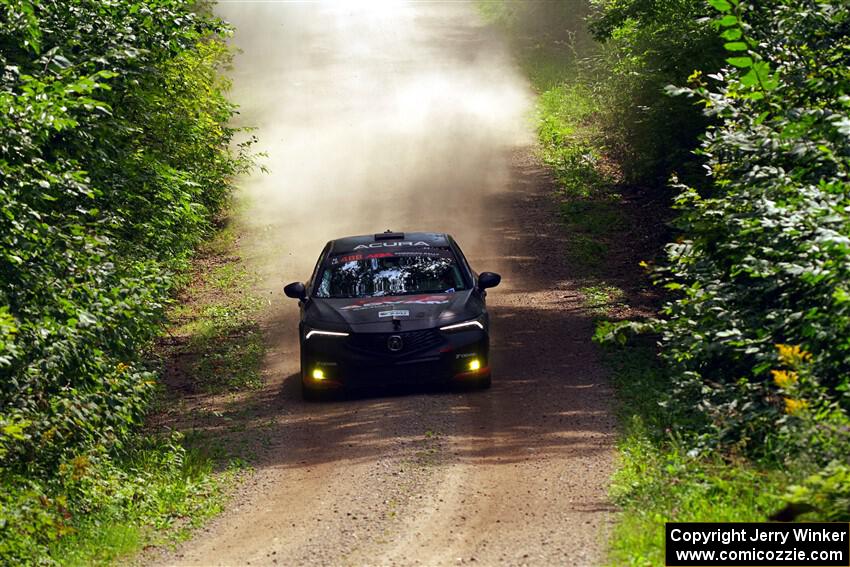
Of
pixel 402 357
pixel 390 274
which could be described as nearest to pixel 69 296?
pixel 402 357

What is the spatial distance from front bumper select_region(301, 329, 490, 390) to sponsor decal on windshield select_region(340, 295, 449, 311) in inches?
20.0

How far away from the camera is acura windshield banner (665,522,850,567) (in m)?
7.17

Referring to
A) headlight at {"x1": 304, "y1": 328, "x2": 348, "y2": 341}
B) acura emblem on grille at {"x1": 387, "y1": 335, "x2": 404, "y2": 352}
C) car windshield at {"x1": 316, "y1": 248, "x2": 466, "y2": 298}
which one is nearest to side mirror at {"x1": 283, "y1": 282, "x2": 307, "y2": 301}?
car windshield at {"x1": 316, "y1": 248, "x2": 466, "y2": 298}

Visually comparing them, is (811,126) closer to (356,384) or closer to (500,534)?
(500,534)

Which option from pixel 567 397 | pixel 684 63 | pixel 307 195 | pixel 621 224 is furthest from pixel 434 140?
pixel 567 397

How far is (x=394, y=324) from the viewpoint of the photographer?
13883 millimetres

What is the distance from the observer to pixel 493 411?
13492mm

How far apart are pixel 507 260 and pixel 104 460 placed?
1439 cm

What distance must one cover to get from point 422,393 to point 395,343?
0.95 metres

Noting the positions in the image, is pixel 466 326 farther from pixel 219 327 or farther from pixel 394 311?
pixel 219 327

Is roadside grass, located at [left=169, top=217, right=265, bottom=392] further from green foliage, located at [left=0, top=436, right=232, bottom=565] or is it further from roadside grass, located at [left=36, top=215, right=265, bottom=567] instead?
green foliage, located at [left=0, top=436, right=232, bottom=565]

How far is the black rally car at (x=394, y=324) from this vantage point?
1385cm

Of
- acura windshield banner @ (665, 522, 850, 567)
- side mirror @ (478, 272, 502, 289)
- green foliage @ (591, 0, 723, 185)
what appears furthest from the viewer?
green foliage @ (591, 0, 723, 185)

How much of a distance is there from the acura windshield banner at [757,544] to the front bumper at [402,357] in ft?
20.5
